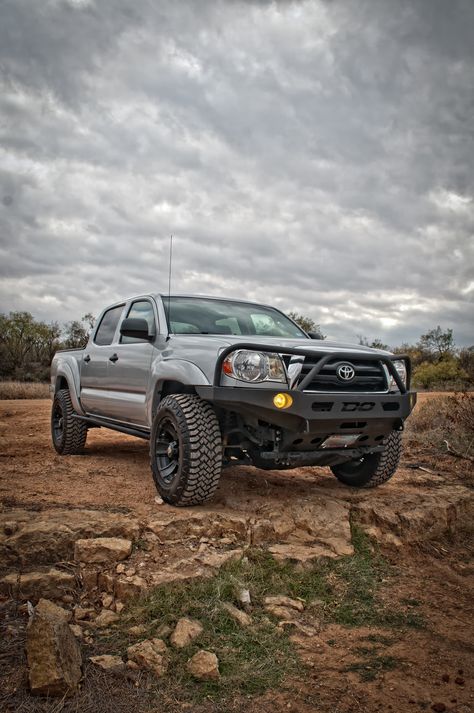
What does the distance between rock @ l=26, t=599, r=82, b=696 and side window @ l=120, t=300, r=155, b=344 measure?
3004 millimetres

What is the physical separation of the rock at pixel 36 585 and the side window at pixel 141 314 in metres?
2.47

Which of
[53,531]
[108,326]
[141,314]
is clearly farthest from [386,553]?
[108,326]

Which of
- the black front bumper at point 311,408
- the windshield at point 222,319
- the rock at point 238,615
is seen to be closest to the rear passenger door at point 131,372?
the windshield at point 222,319

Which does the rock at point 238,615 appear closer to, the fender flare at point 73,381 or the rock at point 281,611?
the rock at point 281,611

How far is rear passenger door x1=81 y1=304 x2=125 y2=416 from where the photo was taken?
595 centimetres

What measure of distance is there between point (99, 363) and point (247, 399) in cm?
285

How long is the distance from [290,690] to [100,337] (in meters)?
4.89

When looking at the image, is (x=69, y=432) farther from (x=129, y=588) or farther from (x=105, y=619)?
(x=105, y=619)

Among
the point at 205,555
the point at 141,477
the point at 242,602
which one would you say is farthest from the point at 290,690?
the point at 141,477

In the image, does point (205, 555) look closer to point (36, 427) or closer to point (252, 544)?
point (252, 544)

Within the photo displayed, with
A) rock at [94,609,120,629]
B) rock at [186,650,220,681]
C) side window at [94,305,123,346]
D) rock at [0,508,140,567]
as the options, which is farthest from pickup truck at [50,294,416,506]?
rock at [186,650,220,681]

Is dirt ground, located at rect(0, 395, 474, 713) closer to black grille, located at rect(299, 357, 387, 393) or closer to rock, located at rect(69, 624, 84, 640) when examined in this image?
rock, located at rect(69, 624, 84, 640)

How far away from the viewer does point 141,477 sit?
5430mm

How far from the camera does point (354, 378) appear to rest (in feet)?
13.3
